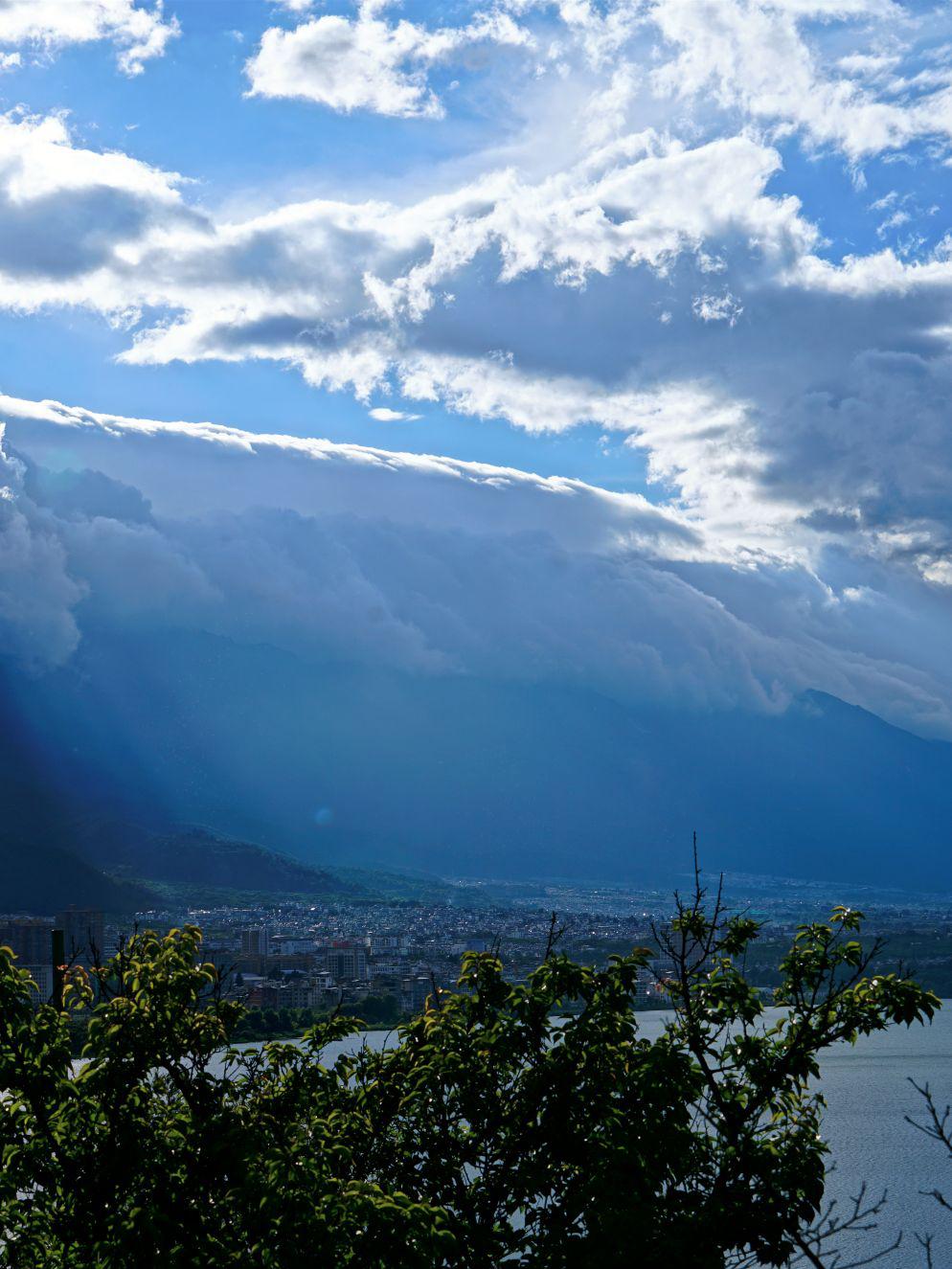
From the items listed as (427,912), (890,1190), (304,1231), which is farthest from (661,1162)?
(427,912)

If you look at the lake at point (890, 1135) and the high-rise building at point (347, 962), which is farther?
the high-rise building at point (347, 962)

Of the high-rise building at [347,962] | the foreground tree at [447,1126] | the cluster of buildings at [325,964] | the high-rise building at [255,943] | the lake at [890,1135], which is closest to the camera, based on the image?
the foreground tree at [447,1126]

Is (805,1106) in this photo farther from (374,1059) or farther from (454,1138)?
(374,1059)

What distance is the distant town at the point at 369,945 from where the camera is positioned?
66000 millimetres

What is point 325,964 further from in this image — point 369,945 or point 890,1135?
point 890,1135

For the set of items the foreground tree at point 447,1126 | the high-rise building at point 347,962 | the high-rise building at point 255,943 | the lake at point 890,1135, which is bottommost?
the high-rise building at point 255,943

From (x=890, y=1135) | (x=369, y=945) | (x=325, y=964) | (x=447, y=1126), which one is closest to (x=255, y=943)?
(x=369, y=945)

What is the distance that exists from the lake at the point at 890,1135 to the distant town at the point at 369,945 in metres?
4.73

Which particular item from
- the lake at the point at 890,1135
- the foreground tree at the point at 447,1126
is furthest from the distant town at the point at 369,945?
the lake at the point at 890,1135

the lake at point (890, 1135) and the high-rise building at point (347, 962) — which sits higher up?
the lake at point (890, 1135)

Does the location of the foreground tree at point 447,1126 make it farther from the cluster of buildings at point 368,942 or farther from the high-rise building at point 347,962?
the high-rise building at point 347,962

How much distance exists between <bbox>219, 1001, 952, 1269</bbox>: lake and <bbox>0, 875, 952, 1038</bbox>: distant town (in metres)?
4.73

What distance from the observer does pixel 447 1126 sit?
10.2 meters

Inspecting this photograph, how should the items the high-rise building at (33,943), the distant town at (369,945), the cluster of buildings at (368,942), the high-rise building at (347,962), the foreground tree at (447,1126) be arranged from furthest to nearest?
the high-rise building at (347,962), the high-rise building at (33,943), the cluster of buildings at (368,942), the distant town at (369,945), the foreground tree at (447,1126)
